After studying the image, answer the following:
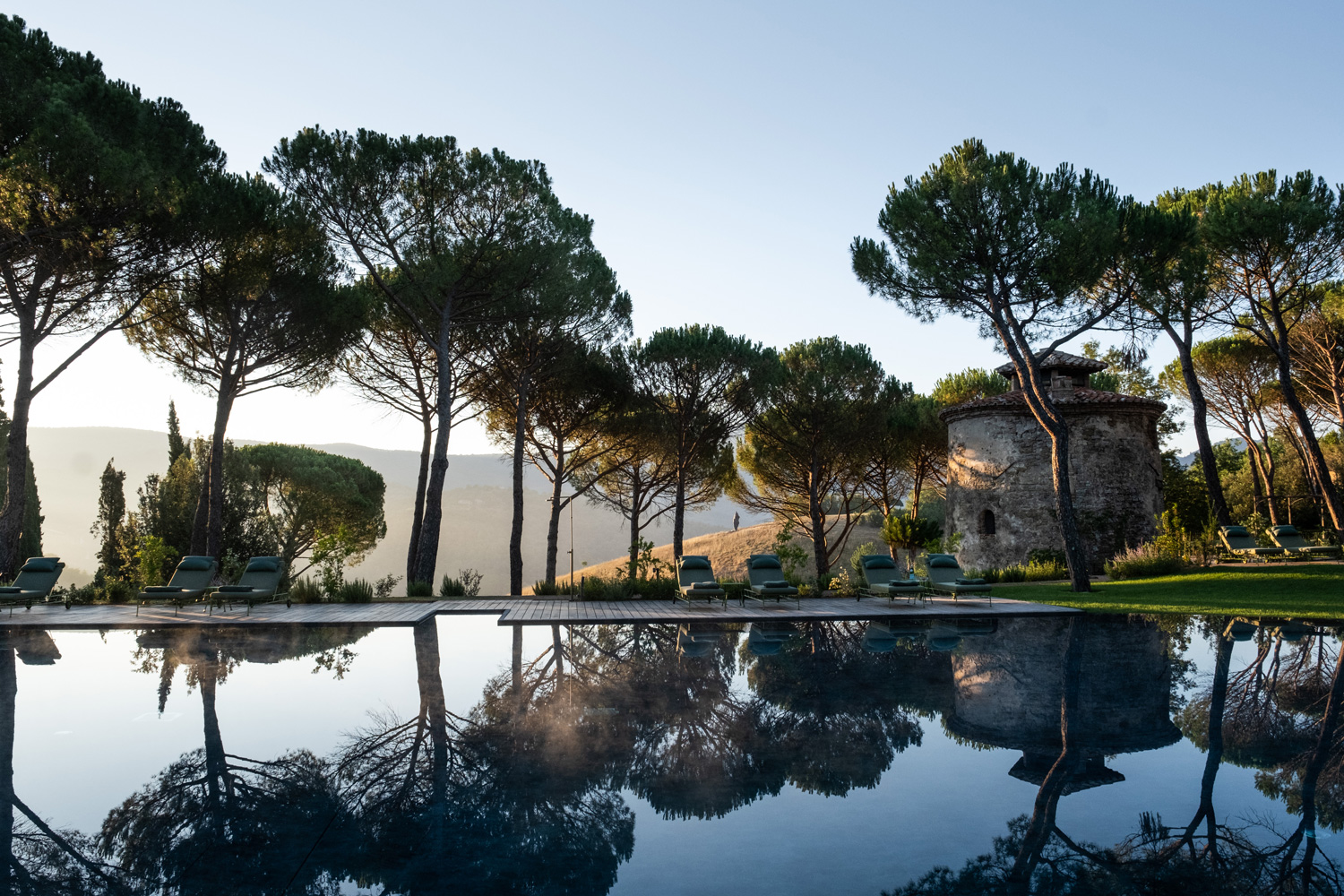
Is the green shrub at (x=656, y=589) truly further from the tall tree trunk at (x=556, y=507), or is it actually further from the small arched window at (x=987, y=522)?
the small arched window at (x=987, y=522)

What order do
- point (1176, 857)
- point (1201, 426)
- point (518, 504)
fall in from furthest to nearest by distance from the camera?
point (1201, 426), point (518, 504), point (1176, 857)

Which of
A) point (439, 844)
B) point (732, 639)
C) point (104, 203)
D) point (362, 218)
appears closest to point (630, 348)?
point (362, 218)

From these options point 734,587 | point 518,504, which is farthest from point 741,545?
point 734,587

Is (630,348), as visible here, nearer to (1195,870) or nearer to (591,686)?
(591,686)

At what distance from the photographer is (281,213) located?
51.5 ft

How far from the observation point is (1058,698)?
600 cm

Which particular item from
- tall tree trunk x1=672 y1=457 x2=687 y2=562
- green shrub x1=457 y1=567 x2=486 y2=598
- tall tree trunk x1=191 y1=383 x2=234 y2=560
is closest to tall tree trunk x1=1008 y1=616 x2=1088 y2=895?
green shrub x1=457 y1=567 x2=486 y2=598

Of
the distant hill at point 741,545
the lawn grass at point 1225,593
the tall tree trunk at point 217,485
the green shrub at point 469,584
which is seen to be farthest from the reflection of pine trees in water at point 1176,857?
the distant hill at point 741,545

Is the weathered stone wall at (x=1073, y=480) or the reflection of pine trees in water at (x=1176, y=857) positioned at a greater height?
the weathered stone wall at (x=1073, y=480)

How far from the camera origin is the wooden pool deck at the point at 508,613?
10.5 meters

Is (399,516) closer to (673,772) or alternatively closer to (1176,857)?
(673,772)

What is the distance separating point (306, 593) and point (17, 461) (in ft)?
19.4

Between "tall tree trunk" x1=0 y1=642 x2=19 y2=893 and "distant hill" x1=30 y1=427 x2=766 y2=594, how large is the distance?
67.6m

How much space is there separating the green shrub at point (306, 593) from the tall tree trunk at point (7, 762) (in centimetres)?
514
